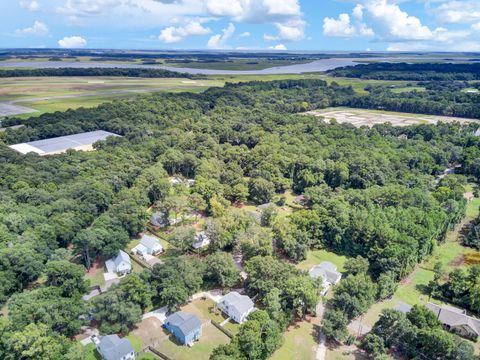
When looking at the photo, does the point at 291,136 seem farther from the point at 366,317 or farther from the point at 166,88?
the point at 166,88

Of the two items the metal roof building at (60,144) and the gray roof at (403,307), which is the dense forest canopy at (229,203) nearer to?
the gray roof at (403,307)

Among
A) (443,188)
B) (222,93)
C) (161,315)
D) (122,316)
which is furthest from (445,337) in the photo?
(222,93)

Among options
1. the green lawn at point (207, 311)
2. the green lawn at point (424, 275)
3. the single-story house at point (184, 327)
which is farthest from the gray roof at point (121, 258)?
the green lawn at point (424, 275)

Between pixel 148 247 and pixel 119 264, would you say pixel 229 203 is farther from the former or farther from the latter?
pixel 119 264

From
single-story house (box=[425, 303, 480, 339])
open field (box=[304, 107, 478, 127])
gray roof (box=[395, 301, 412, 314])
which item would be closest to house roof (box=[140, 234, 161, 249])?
gray roof (box=[395, 301, 412, 314])

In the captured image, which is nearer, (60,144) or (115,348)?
(115,348)

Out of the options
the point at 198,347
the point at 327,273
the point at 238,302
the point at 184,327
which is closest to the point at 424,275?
the point at 327,273

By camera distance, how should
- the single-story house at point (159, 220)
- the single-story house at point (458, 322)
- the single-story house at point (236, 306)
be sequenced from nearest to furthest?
the single-story house at point (458, 322) < the single-story house at point (236, 306) < the single-story house at point (159, 220)
